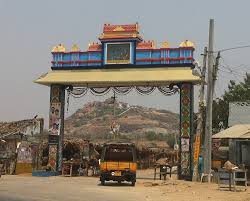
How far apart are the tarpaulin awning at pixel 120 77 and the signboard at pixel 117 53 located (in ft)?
1.98

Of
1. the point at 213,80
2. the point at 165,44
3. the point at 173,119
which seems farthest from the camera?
the point at 173,119

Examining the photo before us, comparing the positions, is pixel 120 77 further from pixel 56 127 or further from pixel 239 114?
pixel 239 114

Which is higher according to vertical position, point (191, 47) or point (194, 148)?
point (191, 47)

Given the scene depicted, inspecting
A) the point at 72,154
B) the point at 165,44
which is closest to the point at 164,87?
the point at 165,44

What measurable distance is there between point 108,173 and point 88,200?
8.62m

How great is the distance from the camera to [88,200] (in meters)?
17.8

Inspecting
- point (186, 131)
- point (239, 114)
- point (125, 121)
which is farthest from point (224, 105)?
point (125, 121)

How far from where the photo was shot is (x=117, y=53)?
3384cm

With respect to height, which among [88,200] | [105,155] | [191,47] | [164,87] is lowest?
[88,200]

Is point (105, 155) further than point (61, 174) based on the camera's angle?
No

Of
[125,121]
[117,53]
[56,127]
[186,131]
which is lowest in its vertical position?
[186,131]

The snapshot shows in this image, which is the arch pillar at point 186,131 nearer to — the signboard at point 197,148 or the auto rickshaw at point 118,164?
the signboard at point 197,148

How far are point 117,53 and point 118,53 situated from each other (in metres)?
0.07

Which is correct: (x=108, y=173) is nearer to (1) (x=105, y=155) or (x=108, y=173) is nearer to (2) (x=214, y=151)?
(1) (x=105, y=155)
